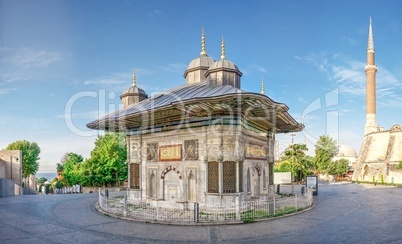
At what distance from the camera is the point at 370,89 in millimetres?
54969

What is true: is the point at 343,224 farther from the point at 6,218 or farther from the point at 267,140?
the point at 6,218

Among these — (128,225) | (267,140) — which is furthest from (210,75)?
(128,225)

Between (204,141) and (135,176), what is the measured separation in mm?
6451

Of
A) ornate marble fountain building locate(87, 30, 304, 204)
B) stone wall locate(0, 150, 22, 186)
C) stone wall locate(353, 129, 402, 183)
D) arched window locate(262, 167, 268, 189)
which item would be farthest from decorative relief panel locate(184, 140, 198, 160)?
stone wall locate(353, 129, 402, 183)

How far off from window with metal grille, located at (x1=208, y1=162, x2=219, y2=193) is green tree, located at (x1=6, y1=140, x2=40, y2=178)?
5077 cm

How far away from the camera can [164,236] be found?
413 inches

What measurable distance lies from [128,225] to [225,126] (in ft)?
21.5

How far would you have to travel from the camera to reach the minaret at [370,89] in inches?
2154

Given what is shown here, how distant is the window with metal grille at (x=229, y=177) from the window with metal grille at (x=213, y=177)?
36cm

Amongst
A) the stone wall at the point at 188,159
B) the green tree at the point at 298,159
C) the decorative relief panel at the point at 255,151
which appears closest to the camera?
the stone wall at the point at 188,159

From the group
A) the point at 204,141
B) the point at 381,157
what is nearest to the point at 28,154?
the point at 204,141

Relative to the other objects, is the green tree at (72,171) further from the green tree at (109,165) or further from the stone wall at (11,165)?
the stone wall at (11,165)

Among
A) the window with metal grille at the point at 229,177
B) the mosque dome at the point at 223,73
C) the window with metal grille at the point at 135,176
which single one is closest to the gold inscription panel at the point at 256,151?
the window with metal grille at the point at 229,177

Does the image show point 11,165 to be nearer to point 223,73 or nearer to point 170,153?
point 170,153
